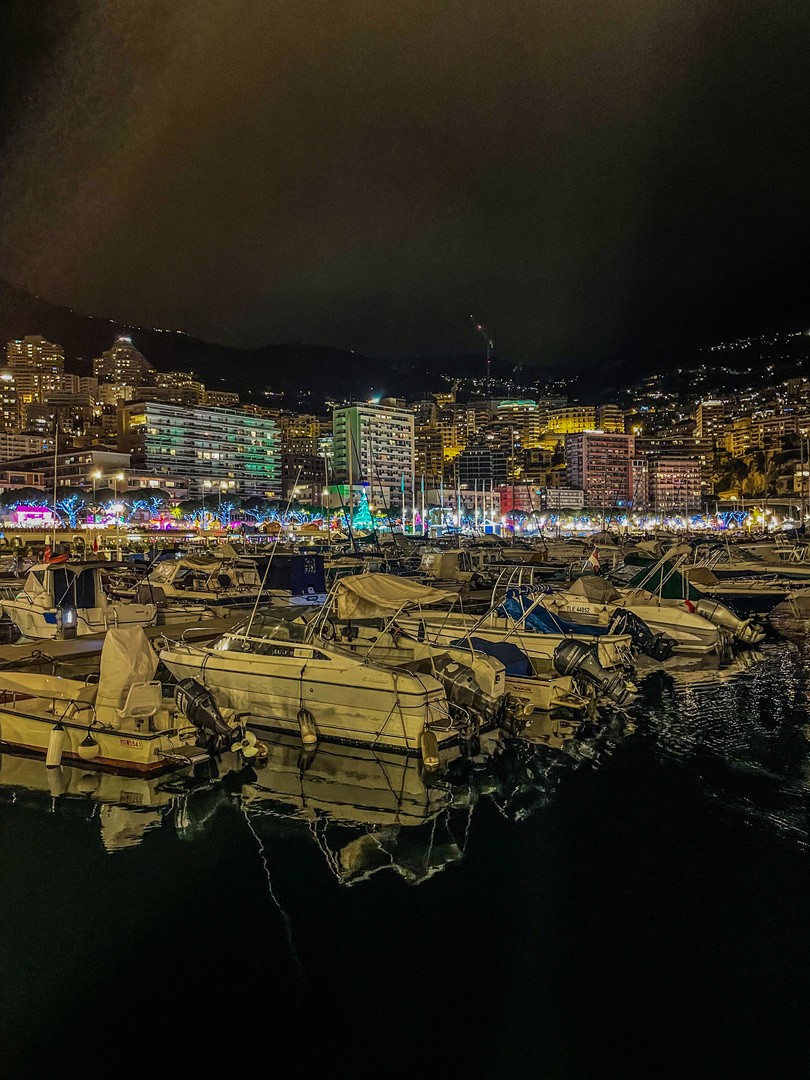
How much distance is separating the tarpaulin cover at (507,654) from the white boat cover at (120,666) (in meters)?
7.20

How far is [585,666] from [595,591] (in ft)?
32.0

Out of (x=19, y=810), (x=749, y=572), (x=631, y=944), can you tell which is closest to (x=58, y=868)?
(x=19, y=810)

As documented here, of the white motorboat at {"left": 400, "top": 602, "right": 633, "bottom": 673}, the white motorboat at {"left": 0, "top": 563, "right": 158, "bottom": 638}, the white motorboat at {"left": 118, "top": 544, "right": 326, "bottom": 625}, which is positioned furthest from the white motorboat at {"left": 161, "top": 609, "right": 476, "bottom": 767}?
the white motorboat at {"left": 118, "top": 544, "right": 326, "bottom": 625}

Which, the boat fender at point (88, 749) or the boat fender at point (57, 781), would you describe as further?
the boat fender at point (88, 749)

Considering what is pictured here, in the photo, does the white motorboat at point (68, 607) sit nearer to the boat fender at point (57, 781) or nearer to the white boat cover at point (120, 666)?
the white boat cover at point (120, 666)

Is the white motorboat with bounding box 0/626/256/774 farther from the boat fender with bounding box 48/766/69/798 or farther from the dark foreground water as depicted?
the dark foreground water

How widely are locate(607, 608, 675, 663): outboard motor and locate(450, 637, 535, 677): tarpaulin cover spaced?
529 centimetres

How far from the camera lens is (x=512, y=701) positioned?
15094mm

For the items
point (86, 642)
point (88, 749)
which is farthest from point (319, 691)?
point (86, 642)

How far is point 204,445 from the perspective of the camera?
175 m

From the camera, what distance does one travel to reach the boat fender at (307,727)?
13375 millimetres

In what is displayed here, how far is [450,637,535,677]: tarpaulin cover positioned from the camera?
16.9 metres

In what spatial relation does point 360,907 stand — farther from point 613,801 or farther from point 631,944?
point 613,801

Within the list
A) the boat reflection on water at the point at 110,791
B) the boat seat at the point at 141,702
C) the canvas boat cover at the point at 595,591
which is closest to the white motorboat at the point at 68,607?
the boat reflection on water at the point at 110,791
